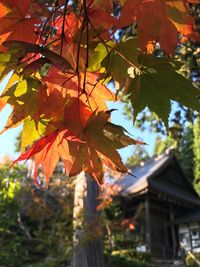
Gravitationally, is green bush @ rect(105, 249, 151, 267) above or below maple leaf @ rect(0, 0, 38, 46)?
below

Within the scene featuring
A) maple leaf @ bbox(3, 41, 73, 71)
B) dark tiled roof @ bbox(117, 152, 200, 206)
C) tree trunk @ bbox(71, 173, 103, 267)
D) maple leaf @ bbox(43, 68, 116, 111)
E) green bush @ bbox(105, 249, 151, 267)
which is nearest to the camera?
maple leaf @ bbox(3, 41, 73, 71)

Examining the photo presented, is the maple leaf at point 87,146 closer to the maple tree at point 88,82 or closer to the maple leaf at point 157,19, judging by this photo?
the maple tree at point 88,82

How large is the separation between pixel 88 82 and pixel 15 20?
171mm

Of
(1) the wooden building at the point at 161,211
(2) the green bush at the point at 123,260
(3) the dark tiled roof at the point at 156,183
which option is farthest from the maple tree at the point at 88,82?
(1) the wooden building at the point at 161,211

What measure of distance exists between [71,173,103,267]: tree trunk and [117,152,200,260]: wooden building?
7664 mm

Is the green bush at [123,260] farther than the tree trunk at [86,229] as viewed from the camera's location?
Yes

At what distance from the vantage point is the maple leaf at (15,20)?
65cm

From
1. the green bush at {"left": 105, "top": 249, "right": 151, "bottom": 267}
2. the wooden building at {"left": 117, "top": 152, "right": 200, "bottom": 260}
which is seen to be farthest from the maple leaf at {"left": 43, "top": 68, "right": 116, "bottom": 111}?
the wooden building at {"left": 117, "top": 152, "right": 200, "bottom": 260}

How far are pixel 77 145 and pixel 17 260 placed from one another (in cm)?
853

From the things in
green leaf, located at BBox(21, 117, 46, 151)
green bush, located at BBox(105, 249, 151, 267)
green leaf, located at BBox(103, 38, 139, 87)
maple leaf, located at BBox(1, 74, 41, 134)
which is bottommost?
green bush, located at BBox(105, 249, 151, 267)

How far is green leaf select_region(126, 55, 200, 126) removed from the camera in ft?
2.16

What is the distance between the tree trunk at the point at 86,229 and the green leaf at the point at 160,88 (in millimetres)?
6380

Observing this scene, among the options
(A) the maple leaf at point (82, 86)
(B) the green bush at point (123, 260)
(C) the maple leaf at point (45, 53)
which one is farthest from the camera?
(B) the green bush at point (123, 260)

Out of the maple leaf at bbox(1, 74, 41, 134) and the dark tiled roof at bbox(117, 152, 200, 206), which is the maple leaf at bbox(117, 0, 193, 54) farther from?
the dark tiled roof at bbox(117, 152, 200, 206)
